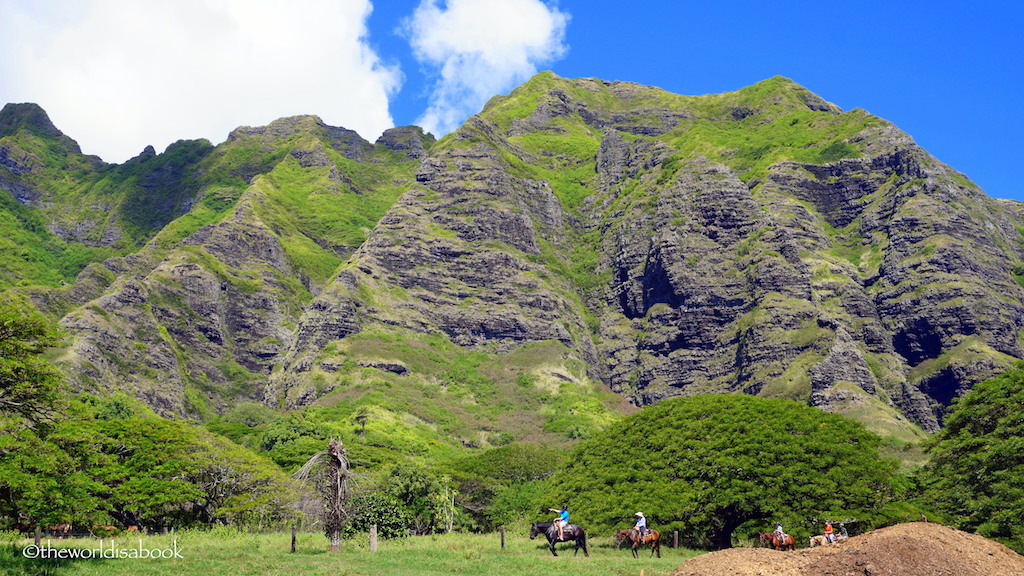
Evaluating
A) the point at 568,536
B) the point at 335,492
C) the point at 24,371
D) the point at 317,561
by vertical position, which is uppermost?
the point at 24,371

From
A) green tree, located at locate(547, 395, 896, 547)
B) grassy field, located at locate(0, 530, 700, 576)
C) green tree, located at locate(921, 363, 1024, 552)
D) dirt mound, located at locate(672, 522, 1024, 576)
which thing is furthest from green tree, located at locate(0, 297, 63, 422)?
green tree, located at locate(921, 363, 1024, 552)

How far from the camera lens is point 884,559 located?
1083 inches

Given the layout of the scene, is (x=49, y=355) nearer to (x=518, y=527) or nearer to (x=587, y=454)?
(x=518, y=527)

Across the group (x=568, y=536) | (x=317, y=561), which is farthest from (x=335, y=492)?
(x=568, y=536)

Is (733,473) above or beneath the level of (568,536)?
above

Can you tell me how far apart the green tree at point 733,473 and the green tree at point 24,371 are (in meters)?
40.6

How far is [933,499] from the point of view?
5703cm

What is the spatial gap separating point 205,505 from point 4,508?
34962mm

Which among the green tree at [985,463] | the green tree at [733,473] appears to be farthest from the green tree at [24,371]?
the green tree at [985,463]

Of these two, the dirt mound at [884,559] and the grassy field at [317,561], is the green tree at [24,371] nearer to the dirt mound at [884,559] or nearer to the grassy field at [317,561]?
the grassy field at [317,561]

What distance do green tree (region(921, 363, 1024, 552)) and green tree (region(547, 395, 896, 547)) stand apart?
443 cm

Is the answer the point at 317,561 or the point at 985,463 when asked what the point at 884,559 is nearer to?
the point at 317,561

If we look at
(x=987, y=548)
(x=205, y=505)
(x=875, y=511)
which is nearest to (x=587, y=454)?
(x=875, y=511)

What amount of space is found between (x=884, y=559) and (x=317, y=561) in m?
24.5
